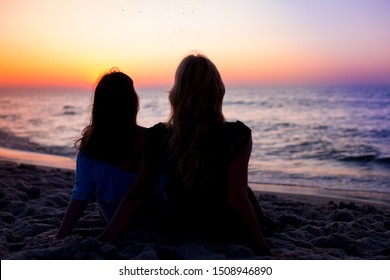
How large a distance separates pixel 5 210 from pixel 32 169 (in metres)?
3.45

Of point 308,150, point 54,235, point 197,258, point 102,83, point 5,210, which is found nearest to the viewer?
point 197,258

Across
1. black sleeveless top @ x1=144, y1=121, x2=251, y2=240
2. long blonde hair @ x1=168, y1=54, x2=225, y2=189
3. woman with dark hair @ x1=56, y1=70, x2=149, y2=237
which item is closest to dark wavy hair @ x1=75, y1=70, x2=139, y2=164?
woman with dark hair @ x1=56, y1=70, x2=149, y2=237

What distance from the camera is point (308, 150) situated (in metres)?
15.6

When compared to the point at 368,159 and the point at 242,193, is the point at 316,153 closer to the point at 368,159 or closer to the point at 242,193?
the point at 368,159

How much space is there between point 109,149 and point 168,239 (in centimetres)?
86

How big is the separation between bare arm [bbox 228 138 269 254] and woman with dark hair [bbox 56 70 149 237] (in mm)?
867

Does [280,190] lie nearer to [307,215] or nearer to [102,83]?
[307,215]

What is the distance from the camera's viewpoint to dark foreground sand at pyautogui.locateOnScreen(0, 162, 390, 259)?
136 inches

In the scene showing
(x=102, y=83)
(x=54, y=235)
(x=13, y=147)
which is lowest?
(x=13, y=147)

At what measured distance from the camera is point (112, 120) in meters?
3.72

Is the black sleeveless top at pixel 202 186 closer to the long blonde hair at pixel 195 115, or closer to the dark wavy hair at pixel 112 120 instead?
the long blonde hair at pixel 195 115

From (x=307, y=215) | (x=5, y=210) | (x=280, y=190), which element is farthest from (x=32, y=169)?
(x=307, y=215)

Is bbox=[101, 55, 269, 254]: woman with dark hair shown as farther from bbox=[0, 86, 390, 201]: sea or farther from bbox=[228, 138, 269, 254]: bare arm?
bbox=[0, 86, 390, 201]: sea

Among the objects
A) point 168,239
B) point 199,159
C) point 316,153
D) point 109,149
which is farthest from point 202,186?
point 316,153
